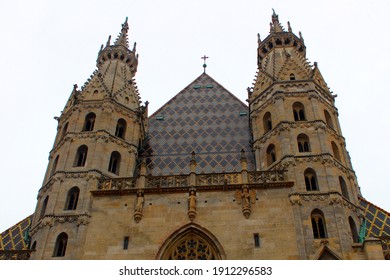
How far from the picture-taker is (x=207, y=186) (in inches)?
717

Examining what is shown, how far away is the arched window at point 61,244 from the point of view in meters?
17.2

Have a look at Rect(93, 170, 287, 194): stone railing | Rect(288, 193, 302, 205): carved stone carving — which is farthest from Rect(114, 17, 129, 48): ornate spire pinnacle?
Rect(288, 193, 302, 205): carved stone carving

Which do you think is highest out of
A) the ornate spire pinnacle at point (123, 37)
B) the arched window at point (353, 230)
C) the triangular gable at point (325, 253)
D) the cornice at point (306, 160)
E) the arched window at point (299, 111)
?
the ornate spire pinnacle at point (123, 37)

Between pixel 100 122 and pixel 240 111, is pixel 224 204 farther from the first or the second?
pixel 240 111

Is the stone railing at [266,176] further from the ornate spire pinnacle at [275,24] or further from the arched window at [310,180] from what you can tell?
the ornate spire pinnacle at [275,24]

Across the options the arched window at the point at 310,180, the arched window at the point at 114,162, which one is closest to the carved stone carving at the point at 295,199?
the arched window at the point at 310,180

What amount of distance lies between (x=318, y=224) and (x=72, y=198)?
9607 millimetres

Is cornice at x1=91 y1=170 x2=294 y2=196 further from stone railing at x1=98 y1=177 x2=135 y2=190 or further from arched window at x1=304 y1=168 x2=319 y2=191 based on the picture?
arched window at x1=304 y1=168 x2=319 y2=191

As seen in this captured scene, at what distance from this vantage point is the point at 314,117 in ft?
67.6

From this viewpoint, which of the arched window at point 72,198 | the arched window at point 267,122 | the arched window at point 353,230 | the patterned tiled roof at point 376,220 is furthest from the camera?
the arched window at point 267,122

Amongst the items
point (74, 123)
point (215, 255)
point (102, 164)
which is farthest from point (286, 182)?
point (74, 123)

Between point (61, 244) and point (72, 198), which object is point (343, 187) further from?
point (61, 244)

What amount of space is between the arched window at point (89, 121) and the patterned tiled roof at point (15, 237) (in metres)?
4.75

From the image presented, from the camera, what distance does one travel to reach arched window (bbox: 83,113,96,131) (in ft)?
71.8
